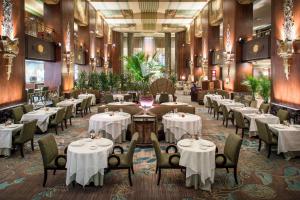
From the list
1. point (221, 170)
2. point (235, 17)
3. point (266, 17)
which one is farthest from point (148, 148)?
point (266, 17)

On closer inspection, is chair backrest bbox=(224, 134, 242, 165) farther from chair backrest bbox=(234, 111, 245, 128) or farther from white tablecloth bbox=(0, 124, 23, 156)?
white tablecloth bbox=(0, 124, 23, 156)

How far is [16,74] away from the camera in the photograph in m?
9.66

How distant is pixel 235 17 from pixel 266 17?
598cm

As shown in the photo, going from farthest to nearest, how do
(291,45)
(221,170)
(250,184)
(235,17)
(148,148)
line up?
(235,17) < (291,45) < (148,148) < (221,170) < (250,184)

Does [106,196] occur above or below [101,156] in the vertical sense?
below

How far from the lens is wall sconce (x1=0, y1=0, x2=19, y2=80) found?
330 inches

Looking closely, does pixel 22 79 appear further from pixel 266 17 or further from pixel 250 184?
pixel 266 17

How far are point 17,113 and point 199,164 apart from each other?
606 cm

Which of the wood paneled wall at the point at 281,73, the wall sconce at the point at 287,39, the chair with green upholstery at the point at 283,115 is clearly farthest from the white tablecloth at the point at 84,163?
the wall sconce at the point at 287,39

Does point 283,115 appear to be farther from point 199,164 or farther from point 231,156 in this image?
point 199,164

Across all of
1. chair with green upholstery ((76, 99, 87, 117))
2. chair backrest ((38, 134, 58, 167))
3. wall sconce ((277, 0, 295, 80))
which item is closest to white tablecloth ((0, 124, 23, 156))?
chair backrest ((38, 134, 58, 167))

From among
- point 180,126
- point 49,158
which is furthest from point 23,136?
point 180,126

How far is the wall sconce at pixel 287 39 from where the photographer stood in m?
8.15

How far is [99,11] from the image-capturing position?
20.7 meters
